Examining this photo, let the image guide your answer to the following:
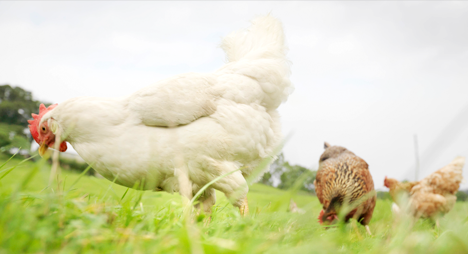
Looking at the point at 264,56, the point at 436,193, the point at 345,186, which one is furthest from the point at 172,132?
the point at 436,193

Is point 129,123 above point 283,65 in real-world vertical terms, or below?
below

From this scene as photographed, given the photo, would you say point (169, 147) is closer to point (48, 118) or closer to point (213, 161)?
point (213, 161)

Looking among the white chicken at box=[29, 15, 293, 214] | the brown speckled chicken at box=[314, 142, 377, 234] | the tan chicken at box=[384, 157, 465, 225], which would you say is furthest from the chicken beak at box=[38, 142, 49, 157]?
the tan chicken at box=[384, 157, 465, 225]

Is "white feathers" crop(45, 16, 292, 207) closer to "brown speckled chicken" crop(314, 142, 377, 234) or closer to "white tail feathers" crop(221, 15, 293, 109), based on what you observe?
"white tail feathers" crop(221, 15, 293, 109)

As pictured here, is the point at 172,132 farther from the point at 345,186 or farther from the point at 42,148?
the point at 345,186

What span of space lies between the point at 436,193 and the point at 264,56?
3459 millimetres

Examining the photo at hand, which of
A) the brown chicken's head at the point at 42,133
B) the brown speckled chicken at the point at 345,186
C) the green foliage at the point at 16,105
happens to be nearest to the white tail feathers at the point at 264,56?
the brown speckled chicken at the point at 345,186

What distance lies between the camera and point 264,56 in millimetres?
2723

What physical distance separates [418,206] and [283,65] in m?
3.07

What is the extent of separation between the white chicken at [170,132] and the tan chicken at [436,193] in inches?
123

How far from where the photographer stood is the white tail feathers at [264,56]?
246cm

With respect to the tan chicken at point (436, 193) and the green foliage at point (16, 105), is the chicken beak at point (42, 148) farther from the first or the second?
the tan chicken at point (436, 193)

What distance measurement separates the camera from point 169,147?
196 cm

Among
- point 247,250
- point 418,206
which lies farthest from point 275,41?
point 418,206
